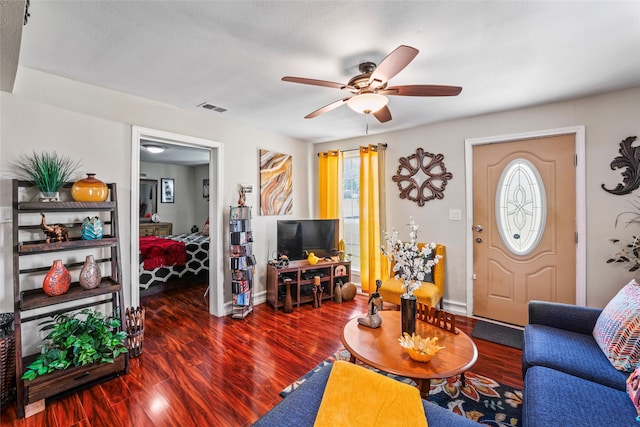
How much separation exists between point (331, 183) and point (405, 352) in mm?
3052

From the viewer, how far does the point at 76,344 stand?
1.96 metres

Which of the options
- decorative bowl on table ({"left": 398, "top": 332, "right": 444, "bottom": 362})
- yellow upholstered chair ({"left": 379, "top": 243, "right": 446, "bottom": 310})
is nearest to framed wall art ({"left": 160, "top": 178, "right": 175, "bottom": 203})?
yellow upholstered chair ({"left": 379, "top": 243, "right": 446, "bottom": 310})

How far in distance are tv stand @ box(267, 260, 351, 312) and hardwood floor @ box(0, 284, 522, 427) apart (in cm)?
21

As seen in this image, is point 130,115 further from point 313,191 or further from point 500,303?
point 500,303

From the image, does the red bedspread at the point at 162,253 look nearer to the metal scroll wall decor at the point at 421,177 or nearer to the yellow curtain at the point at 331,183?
the yellow curtain at the point at 331,183

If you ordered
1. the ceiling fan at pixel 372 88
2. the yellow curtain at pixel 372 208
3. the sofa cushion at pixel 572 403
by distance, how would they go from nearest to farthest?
the sofa cushion at pixel 572 403 → the ceiling fan at pixel 372 88 → the yellow curtain at pixel 372 208

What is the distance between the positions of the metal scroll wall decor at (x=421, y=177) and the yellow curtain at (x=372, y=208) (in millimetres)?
296

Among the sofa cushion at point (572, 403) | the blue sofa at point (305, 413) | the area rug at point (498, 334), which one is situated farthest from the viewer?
the area rug at point (498, 334)

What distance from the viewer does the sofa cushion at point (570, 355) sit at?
1511 millimetres

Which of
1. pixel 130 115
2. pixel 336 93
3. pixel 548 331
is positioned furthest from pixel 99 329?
pixel 548 331

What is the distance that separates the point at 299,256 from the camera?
399 centimetres

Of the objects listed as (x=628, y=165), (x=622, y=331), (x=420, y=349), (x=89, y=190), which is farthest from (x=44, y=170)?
(x=628, y=165)

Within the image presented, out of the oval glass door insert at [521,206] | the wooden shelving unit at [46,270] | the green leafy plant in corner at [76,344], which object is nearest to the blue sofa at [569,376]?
the oval glass door insert at [521,206]

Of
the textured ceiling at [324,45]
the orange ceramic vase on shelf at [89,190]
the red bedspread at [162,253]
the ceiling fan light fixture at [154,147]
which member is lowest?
the red bedspread at [162,253]
